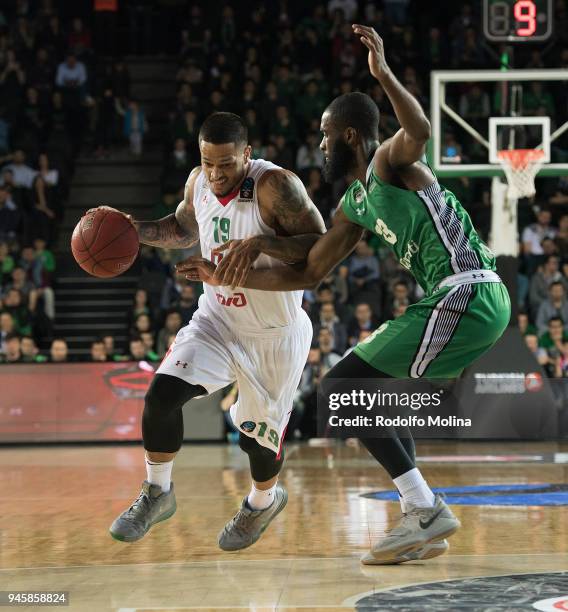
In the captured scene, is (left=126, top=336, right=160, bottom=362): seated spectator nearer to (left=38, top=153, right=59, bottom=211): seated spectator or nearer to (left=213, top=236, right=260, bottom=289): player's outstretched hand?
(left=38, top=153, right=59, bottom=211): seated spectator

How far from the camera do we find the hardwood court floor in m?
4.45

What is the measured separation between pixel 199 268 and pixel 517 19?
6725 mm

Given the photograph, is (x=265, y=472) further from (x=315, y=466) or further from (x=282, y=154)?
(x=282, y=154)

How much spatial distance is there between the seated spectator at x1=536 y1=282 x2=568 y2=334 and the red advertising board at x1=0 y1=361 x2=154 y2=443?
467cm

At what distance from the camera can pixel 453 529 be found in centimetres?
500

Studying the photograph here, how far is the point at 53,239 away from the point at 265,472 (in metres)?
11.0

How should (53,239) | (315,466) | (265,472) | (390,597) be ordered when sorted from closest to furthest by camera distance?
(390,597) < (265,472) < (315,466) < (53,239)

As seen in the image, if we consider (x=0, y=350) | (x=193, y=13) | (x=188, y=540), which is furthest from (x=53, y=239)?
(x=188, y=540)

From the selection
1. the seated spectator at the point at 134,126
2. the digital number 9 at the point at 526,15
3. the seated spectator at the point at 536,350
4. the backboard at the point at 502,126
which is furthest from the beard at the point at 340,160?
the seated spectator at the point at 134,126

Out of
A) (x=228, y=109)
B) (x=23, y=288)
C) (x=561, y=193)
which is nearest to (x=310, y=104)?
(x=228, y=109)

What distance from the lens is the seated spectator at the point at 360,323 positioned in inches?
491

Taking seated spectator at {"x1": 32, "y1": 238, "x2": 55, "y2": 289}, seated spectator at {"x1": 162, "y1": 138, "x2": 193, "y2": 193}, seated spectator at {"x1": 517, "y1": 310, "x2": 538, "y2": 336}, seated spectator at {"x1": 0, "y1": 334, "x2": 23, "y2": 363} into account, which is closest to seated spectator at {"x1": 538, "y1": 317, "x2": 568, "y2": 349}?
seated spectator at {"x1": 517, "y1": 310, "x2": 538, "y2": 336}

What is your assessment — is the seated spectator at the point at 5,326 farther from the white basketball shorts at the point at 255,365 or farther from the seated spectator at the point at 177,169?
the white basketball shorts at the point at 255,365

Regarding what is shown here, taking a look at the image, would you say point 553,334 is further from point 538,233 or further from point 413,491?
point 413,491
